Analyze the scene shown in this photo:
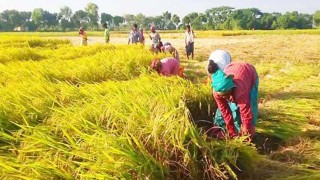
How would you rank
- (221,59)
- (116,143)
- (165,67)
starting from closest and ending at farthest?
(116,143) → (221,59) → (165,67)

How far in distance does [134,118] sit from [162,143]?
38 cm

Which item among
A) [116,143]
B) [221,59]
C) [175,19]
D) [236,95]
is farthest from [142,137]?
[175,19]

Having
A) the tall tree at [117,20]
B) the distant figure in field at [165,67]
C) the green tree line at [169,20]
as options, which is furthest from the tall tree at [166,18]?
the distant figure in field at [165,67]

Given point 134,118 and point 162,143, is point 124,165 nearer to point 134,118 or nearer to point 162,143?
point 162,143

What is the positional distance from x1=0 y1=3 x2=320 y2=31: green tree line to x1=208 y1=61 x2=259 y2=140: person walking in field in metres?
54.6

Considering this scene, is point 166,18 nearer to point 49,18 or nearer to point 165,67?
point 49,18

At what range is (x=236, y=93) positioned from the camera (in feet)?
9.37

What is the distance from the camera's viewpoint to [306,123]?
3.68 m

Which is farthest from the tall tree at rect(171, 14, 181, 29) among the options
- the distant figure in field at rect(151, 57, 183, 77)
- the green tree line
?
the distant figure in field at rect(151, 57, 183, 77)

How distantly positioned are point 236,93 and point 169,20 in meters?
90.7

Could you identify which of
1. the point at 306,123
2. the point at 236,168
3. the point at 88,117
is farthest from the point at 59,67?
the point at 236,168

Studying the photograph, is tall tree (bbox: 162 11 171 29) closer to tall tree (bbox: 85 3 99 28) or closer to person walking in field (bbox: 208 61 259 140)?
tall tree (bbox: 85 3 99 28)

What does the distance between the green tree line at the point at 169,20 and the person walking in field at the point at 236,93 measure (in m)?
54.6

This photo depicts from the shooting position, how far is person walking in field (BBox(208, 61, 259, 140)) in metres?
2.80
